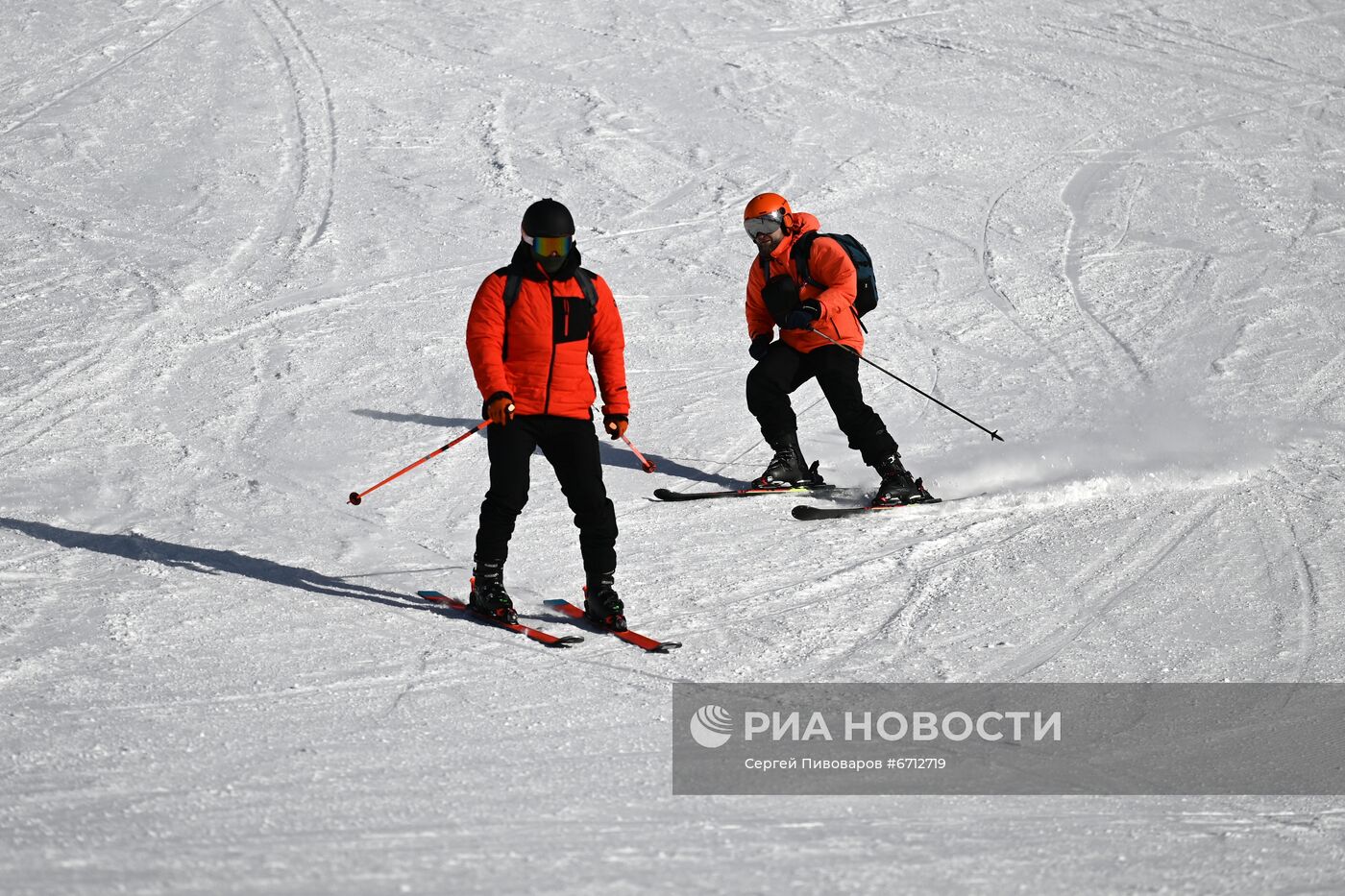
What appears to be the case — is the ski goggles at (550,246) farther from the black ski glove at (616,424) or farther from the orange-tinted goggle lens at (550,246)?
the black ski glove at (616,424)

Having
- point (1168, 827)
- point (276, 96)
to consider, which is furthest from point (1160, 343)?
point (276, 96)

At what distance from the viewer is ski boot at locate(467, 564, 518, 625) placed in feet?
20.2

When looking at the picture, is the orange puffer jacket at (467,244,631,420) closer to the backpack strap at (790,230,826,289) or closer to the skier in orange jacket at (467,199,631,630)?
the skier in orange jacket at (467,199,631,630)

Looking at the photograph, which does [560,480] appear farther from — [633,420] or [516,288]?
[633,420]

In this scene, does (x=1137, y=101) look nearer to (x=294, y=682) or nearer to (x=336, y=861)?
(x=294, y=682)

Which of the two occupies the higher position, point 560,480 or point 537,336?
point 537,336

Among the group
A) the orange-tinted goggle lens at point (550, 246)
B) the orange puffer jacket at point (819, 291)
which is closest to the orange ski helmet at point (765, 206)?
the orange puffer jacket at point (819, 291)

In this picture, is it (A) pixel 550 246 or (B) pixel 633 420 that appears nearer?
(A) pixel 550 246

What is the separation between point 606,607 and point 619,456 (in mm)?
2965

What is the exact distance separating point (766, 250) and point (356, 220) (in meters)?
5.84

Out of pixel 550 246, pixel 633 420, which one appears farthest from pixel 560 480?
pixel 633 420

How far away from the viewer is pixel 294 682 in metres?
5.41

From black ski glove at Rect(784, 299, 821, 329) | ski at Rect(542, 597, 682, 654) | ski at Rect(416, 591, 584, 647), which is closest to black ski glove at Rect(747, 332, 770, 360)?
black ski glove at Rect(784, 299, 821, 329)

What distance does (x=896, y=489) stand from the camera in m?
8.07
